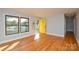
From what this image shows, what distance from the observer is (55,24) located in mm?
5926

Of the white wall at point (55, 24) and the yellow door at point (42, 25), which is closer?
the white wall at point (55, 24)

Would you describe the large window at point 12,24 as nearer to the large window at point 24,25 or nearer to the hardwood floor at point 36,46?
the large window at point 24,25

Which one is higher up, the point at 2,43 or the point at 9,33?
the point at 9,33

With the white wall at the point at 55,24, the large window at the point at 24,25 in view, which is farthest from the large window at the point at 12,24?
the white wall at the point at 55,24

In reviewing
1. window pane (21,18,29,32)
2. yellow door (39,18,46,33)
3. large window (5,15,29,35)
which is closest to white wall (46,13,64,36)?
yellow door (39,18,46,33)

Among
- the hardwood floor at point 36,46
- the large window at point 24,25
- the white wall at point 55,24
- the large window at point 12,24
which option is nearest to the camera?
the hardwood floor at point 36,46

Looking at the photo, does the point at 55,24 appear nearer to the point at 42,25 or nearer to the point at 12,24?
the point at 42,25

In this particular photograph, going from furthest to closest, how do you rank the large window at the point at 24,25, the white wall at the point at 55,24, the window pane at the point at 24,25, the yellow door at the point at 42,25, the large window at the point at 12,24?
the yellow door at the point at 42,25 < the white wall at the point at 55,24 < the window pane at the point at 24,25 < the large window at the point at 24,25 < the large window at the point at 12,24

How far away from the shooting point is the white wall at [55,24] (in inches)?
222
